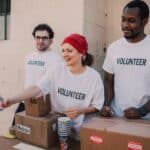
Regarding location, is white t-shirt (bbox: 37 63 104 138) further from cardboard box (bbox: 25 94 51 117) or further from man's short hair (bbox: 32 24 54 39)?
man's short hair (bbox: 32 24 54 39)

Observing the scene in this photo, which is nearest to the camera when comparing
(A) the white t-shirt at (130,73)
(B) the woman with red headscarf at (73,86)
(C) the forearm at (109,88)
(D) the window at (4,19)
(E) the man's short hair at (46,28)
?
(B) the woman with red headscarf at (73,86)

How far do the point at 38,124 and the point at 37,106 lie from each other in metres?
0.13

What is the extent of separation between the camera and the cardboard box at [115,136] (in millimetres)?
1184

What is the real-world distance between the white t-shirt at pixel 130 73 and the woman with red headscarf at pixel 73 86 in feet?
0.83

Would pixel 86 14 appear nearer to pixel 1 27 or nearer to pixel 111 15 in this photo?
pixel 111 15

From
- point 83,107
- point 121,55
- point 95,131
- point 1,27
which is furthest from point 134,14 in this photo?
point 1,27

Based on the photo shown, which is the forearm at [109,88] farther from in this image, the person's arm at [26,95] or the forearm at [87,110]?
the person's arm at [26,95]

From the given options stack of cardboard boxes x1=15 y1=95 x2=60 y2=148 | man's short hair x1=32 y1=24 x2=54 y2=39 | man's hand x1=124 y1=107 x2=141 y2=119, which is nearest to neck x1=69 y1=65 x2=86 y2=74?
stack of cardboard boxes x1=15 y1=95 x2=60 y2=148

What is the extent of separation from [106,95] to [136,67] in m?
0.34

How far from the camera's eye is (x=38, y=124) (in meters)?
1.54

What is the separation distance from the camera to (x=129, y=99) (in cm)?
189

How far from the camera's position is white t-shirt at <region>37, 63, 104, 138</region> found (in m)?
1.68

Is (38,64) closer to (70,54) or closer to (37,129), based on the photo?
(70,54)

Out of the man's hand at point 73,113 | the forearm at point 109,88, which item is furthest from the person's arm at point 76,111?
the forearm at point 109,88
